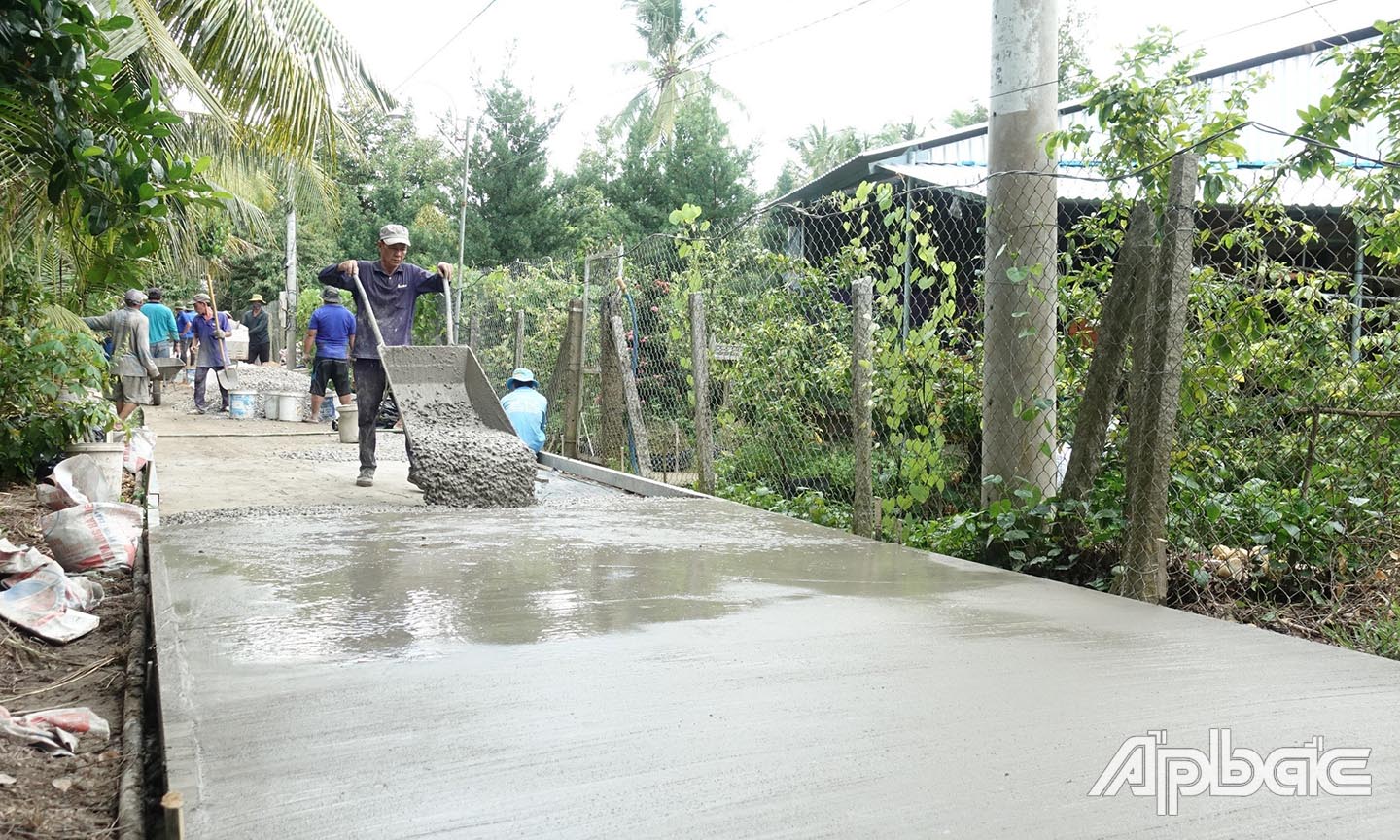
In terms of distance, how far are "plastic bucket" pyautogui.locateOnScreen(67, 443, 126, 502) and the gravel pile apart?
24.4 ft

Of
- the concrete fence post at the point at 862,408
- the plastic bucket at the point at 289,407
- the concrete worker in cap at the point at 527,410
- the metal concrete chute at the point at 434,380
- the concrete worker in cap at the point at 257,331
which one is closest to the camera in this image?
the concrete fence post at the point at 862,408

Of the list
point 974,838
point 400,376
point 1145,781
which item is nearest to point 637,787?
point 974,838

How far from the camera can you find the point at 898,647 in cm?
345

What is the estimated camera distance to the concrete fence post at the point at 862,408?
229 inches

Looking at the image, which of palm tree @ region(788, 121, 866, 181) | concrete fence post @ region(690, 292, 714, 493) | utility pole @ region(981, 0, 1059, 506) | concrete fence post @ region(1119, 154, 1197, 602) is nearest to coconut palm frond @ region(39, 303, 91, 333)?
concrete fence post @ region(690, 292, 714, 493)

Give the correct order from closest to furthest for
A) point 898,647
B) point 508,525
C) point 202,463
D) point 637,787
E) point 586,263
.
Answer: point 637,787, point 898,647, point 508,525, point 202,463, point 586,263

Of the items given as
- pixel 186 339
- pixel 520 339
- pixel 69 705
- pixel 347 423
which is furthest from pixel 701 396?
pixel 186 339

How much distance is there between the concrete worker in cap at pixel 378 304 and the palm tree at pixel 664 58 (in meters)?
29.9

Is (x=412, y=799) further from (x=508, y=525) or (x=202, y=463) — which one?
(x=202, y=463)

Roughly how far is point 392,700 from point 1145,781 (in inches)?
71.5

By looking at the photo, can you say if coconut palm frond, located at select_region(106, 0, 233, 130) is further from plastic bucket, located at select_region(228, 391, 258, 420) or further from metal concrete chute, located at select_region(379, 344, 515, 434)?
plastic bucket, located at select_region(228, 391, 258, 420)

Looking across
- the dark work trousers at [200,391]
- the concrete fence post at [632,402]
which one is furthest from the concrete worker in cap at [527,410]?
the dark work trousers at [200,391]

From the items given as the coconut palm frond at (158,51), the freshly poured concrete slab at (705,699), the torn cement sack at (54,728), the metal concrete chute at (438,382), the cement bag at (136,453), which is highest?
the coconut palm frond at (158,51)

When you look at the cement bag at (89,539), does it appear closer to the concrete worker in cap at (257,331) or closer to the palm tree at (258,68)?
the palm tree at (258,68)
